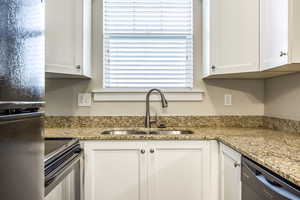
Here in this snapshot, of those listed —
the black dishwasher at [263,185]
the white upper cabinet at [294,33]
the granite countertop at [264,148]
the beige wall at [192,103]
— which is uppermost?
the white upper cabinet at [294,33]

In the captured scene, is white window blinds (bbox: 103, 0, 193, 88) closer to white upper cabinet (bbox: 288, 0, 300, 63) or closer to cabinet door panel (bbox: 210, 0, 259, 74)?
cabinet door panel (bbox: 210, 0, 259, 74)

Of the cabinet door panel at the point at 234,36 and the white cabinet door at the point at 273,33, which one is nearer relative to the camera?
the white cabinet door at the point at 273,33

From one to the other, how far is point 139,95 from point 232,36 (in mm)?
970

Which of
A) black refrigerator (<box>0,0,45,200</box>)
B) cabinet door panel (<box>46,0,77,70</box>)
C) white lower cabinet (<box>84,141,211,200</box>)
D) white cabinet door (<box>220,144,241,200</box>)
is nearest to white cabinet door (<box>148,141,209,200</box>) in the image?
white lower cabinet (<box>84,141,211,200</box>)

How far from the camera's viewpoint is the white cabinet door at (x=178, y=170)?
6.89 ft

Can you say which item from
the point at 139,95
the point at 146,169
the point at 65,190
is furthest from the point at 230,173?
the point at 139,95

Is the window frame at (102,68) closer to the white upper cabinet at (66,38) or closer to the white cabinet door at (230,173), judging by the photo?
the white upper cabinet at (66,38)

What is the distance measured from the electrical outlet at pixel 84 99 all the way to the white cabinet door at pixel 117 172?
71cm

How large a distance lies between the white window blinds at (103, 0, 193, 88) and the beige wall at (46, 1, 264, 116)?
0.08 meters

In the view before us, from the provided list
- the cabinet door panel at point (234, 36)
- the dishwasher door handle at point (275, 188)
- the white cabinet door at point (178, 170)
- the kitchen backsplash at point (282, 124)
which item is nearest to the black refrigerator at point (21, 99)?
the dishwasher door handle at point (275, 188)

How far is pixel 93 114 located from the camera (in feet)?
8.82

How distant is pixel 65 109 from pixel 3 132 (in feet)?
6.66

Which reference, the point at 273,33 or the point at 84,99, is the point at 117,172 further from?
the point at 273,33

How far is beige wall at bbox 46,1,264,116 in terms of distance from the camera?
2682mm
